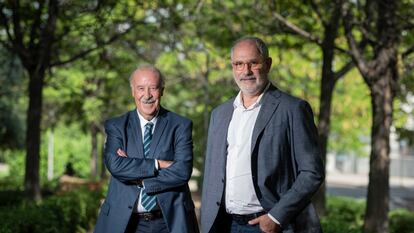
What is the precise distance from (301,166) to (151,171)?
1.23 meters

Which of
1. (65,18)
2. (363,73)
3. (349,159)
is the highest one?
(65,18)

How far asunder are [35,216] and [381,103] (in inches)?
207

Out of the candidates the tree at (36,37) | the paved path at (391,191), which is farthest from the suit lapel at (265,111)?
the paved path at (391,191)

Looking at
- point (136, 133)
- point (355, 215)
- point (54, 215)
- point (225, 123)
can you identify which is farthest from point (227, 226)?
point (355, 215)

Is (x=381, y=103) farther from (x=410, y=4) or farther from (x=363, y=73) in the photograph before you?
(x=410, y=4)

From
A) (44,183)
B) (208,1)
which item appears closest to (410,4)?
(208,1)

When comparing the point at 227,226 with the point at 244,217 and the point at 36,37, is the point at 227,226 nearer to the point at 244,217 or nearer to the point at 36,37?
the point at 244,217

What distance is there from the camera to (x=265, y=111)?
12.6 ft

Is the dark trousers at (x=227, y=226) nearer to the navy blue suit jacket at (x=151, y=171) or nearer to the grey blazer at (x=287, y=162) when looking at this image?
the grey blazer at (x=287, y=162)

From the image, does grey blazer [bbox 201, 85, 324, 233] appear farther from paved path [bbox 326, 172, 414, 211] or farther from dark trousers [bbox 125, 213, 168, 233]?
paved path [bbox 326, 172, 414, 211]

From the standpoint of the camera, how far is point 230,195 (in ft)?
12.8

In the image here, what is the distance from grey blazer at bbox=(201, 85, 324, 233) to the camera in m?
3.67

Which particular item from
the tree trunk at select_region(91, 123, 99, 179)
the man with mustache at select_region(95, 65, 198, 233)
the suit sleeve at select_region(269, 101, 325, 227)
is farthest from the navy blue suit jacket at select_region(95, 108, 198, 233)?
the tree trunk at select_region(91, 123, 99, 179)

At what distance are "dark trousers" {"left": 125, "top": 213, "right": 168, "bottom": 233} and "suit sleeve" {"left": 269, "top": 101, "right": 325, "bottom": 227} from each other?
44.9 inches
